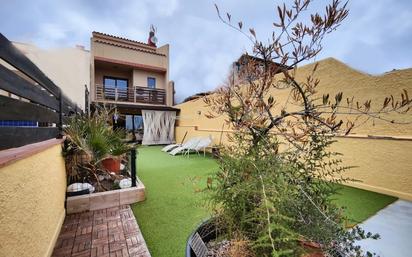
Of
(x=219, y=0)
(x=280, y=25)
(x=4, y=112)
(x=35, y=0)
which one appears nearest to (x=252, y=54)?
(x=280, y=25)

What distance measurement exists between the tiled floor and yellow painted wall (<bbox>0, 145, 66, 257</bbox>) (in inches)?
7.4

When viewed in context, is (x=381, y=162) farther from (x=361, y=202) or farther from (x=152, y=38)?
(x=152, y=38)

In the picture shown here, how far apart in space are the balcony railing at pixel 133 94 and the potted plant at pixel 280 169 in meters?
14.5

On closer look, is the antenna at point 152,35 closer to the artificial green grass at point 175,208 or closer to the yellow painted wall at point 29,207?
the artificial green grass at point 175,208

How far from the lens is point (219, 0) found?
5.27 ft

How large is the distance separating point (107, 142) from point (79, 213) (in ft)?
5.02

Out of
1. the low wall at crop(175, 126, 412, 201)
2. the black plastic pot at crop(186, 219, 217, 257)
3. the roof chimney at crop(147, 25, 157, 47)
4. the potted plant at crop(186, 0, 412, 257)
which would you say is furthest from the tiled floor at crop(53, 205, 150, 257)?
the roof chimney at crop(147, 25, 157, 47)

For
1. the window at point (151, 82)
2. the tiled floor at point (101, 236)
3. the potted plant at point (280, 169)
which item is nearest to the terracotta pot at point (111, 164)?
the tiled floor at point (101, 236)

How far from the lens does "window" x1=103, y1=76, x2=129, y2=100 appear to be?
48.8 feet

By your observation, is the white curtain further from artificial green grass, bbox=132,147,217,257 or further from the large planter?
the large planter

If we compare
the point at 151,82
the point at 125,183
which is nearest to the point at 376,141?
the point at 125,183

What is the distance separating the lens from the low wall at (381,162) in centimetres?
441

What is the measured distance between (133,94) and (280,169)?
51.9 ft

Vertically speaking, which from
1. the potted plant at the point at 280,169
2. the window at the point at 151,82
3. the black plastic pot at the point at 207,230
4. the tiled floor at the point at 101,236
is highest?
the window at the point at 151,82
